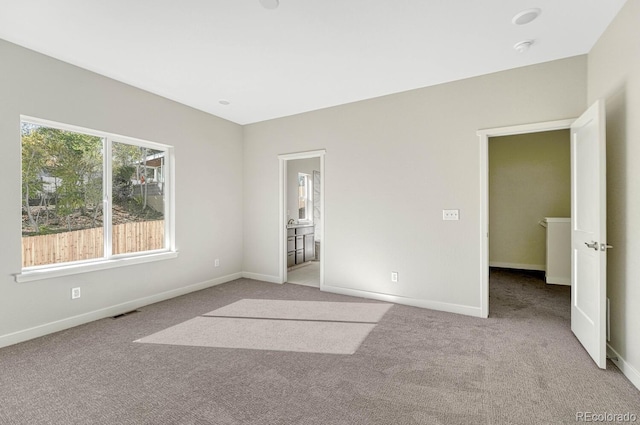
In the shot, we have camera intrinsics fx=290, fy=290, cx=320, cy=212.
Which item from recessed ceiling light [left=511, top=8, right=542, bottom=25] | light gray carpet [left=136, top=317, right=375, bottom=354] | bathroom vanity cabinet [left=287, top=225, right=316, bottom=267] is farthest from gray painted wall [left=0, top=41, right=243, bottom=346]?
Result: recessed ceiling light [left=511, top=8, right=542, bottom=25]

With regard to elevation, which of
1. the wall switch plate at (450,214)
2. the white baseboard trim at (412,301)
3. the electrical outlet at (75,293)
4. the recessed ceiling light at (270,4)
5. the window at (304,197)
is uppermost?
the recessed ceiling light at (270,4)

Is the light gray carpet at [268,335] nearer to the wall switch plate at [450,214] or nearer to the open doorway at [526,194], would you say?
the wall switch plate at [450,214]

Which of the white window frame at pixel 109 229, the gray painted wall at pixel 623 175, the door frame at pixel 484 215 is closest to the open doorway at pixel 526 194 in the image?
the door frame at pixel 484 215

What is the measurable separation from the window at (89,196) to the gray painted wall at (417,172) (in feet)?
6.93

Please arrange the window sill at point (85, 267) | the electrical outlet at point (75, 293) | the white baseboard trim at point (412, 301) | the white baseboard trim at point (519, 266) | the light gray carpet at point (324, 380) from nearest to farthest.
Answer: the light gray carpet at point (324, 380), the window sill at point (85, 267), the electrical outlet at point (75, 293), the white baseboard trim at point (412, 301), the white baseboard trim at point (519, 266)

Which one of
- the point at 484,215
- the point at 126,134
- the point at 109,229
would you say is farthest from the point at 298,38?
the point at 109,229

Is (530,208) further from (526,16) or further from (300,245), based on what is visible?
(300,245)

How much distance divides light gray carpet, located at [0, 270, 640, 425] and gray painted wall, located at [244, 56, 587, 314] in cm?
82

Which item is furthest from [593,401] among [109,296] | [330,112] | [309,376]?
[109,296]

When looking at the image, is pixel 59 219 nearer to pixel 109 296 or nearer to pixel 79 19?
pixel 109 296

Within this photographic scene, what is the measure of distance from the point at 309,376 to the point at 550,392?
1665 millimetres

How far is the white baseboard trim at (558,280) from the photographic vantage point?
4.66 m

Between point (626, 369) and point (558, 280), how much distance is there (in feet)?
9.95

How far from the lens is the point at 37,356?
2.48 meters
